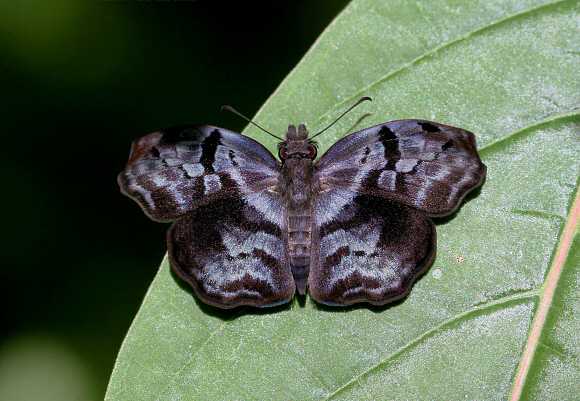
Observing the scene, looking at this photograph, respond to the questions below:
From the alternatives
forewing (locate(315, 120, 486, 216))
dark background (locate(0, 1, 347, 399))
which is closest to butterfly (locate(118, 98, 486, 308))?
forewing (locate(315, 120, 486, 216))

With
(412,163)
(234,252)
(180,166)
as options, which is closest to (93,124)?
(180,166)

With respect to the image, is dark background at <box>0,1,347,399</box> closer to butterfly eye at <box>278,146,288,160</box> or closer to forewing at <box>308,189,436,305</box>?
butterfly eye at <box>278,146,288,160</box>

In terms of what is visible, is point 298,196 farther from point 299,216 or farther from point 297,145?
point 297,145

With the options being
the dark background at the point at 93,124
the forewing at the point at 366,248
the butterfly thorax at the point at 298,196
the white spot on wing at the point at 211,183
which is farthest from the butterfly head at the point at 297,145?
the dark background at the point at 93,124

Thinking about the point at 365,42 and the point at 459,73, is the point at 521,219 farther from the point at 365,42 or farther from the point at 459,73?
the point at 365,42

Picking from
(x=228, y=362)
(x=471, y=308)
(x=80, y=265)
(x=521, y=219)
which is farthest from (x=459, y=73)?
(x=80, y=265)

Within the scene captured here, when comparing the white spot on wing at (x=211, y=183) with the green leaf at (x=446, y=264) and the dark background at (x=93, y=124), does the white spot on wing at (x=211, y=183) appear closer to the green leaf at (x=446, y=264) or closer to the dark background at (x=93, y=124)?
the green leaf at (x=446, y=264)
